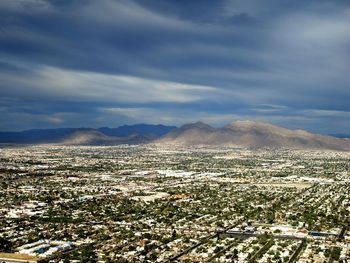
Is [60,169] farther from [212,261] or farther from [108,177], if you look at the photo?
[212,261]

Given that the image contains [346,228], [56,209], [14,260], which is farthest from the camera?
[56,209]

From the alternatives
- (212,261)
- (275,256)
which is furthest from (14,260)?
(275,256)

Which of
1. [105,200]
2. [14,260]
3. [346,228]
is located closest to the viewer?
[14,260]

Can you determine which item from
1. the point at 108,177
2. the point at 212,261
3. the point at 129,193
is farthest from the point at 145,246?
the point at 108,177

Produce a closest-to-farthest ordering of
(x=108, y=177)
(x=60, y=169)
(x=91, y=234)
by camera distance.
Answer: (x=91, y=234), (x=108, y=177), (x=60, y=169)

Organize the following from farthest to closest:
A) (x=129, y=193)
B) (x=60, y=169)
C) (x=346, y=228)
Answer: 1. (x=60, y=169)
2. (x=129, y=193)
3. (x=346, y=228)

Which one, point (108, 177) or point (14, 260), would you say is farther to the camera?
point (108, 177)

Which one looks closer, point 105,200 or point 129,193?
point 105,200

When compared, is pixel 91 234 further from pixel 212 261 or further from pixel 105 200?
pixel 105 200
